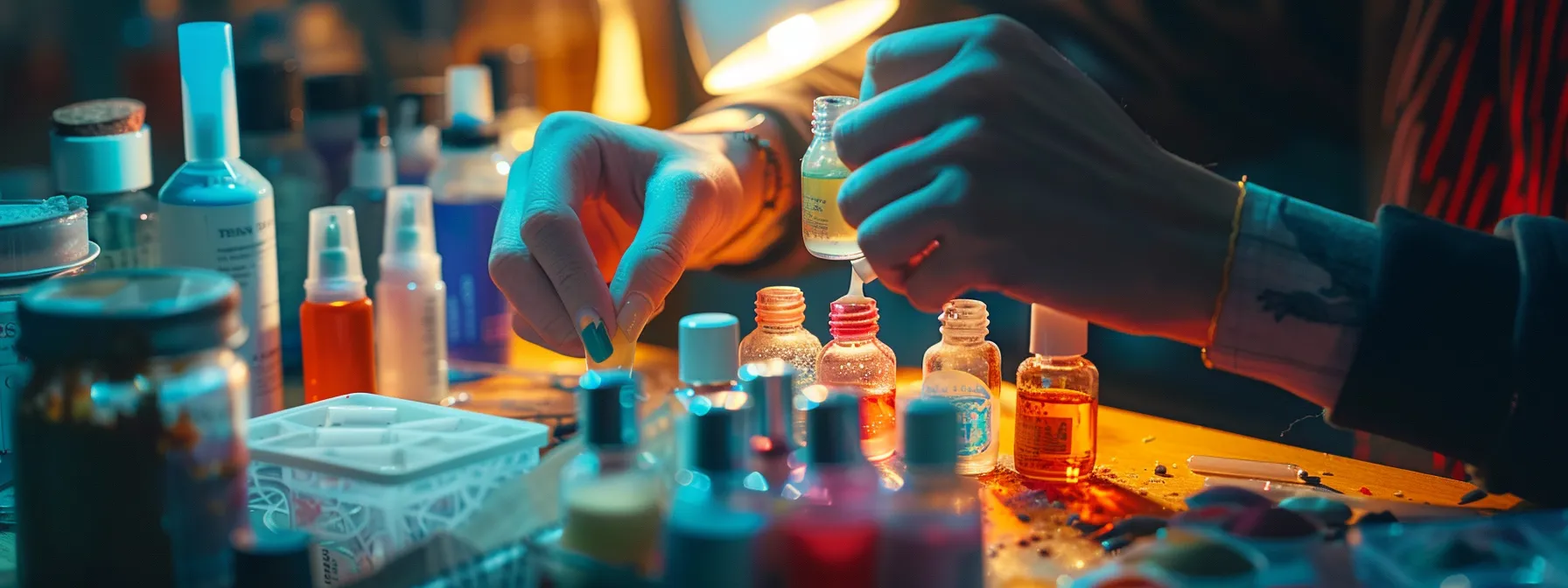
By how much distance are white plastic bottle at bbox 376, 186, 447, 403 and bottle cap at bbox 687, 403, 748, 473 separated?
734mm

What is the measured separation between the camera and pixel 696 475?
593 mm

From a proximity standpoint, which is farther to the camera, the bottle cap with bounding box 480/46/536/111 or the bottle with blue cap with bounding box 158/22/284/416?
the bottle cap with bounding box 480/46/536/111

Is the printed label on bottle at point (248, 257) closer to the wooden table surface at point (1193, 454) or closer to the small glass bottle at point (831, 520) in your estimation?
the wooden table surface at point (1193, 454)

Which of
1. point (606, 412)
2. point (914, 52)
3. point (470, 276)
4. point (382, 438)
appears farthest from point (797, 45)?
point (606, 412)

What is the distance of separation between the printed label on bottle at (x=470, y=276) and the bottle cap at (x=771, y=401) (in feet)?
2.59

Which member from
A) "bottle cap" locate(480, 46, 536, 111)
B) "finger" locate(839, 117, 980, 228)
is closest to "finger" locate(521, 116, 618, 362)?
"finger" locate(839, 117, 980, 228)

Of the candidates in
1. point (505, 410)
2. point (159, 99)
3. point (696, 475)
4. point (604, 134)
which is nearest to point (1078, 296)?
point (696, 475)

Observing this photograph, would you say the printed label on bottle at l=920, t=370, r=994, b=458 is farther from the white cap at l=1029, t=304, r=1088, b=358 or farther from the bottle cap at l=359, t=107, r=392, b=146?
the bottle cap at l=359, t=107, r=392, b=146

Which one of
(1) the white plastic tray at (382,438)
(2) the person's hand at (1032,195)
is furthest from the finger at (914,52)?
(1) the white plastic tray at (382,438)

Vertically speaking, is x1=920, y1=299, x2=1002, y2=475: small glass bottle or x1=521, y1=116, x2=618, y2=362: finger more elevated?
x1=521, y1=116, x2=618, y2=362: finger

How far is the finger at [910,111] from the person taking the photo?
0.85 metres

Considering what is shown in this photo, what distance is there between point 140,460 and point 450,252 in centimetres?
82

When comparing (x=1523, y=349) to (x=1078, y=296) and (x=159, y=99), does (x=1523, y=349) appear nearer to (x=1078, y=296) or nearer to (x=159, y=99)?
(x=1078, y=296)

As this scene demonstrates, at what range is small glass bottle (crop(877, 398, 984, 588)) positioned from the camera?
57 cm
